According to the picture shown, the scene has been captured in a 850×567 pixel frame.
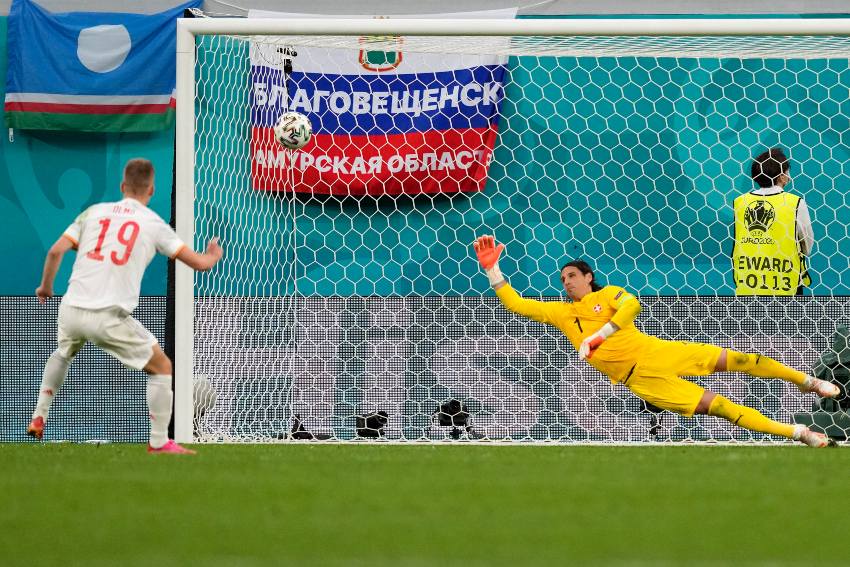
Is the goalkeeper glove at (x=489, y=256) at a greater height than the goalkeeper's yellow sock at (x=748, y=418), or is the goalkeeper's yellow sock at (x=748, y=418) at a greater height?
the goalkeeper glove at (x=489, y=256)

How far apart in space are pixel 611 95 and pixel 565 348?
1.80m

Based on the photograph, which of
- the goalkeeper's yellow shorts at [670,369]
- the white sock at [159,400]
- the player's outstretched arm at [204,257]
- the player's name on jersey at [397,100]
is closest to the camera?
the player's outstretched arm at [204,257]

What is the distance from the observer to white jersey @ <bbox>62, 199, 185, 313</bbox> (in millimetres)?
5055

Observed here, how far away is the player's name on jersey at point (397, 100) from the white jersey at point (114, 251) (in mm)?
3440

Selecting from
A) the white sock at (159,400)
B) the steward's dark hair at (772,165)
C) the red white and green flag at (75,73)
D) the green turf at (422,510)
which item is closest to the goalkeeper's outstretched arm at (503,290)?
the steward's dark hair at (772,165)

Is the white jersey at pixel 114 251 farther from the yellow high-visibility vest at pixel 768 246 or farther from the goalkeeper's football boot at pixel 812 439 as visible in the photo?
the yellow high-visibility vest at pixel 768 246

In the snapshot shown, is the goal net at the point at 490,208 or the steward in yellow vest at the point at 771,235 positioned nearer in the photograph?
the steward in yellow vest at the point at 771,235

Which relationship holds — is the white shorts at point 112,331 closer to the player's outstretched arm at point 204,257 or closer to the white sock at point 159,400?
the white sock at point 159,400

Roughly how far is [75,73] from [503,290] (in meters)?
3.85

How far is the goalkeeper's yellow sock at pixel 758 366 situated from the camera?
19.9 feet

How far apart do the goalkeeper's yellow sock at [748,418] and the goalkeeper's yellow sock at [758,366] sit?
0.65 ft

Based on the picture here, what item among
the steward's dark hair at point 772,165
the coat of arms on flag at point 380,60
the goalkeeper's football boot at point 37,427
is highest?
the coat of arms on flag at point 380,60

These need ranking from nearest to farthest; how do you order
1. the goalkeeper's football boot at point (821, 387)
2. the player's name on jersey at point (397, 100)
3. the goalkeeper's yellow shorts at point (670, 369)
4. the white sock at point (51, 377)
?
the white sock at point (51, 377) → the goalkeeper's football boot at point (821, 387) → the goalkeeper's yellow shorts at point (670, 369) → the player's name on jersey at point (397, 100)

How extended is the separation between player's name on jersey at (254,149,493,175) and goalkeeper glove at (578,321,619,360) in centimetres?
272
